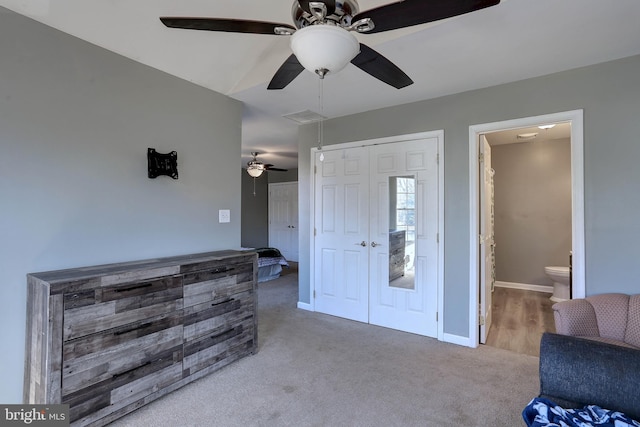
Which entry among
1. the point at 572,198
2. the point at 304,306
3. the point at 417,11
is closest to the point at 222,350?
the point at 304,306

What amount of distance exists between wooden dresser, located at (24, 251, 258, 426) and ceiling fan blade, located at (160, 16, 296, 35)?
4.98ft

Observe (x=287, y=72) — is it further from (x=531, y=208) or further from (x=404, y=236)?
(x=531, y=208)

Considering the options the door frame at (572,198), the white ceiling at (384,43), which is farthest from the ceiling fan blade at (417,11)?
the door frame at (572,198)

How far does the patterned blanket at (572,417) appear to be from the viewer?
1.21 m

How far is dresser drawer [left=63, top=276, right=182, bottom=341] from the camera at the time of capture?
1.79 metres

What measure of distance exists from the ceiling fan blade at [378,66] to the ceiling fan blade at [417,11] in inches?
7.6

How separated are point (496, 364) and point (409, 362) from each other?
29.6 inches

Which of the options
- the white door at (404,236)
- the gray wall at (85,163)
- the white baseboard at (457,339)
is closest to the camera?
the gray wall at (85,163)

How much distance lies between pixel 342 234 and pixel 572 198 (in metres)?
2.30

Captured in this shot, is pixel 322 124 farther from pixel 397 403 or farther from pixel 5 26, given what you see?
pixel 397 403

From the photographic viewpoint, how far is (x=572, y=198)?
256 centimetres

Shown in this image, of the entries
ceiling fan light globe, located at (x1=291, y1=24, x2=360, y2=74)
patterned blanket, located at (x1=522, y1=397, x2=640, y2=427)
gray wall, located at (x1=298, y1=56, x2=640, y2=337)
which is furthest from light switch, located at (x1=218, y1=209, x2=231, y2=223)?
patterned blanket, located at (x1=522, y1=397, x2=640, y2=427)

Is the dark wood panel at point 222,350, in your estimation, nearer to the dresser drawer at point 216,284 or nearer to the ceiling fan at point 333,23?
the dresser drawer at point 216,284

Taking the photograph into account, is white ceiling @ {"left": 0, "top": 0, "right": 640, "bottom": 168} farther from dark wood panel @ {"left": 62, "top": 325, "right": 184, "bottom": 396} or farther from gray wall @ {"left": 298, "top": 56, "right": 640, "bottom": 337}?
dark wood panel @ {"left": 62, "top": 325, "right": 184, "bottom": 396}
